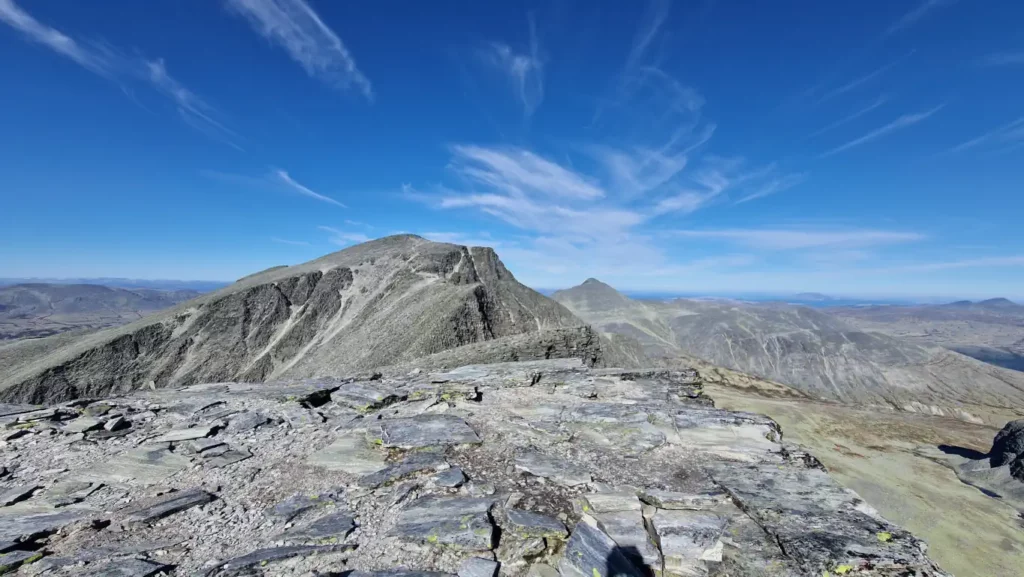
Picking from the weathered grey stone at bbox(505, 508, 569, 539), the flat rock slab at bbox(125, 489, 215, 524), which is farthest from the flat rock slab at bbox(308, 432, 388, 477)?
the weathered grey stone at bbox(505, 508, 569, 539)

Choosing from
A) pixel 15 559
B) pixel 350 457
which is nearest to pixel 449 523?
pixel 350 457

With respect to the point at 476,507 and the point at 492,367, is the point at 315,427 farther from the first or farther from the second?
the point at 492,367

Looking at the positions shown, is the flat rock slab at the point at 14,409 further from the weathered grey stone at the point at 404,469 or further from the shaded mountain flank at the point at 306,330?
the shaded mountain flank at the point at 306,330

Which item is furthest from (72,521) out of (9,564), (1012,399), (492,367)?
(1012,399)

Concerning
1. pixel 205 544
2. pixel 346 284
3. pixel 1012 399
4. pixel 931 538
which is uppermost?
pixel 346 284

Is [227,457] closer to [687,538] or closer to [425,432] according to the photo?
[425,432]

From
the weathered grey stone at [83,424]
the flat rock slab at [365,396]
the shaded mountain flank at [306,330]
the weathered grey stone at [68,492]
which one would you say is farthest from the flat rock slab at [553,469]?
the shaded mountain flank at [306,330]
